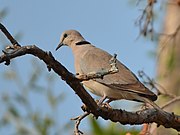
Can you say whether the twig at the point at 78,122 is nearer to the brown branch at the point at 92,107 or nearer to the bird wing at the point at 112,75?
the brown branch at the point at 92,107

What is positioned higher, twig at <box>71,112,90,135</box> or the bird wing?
the bird wing

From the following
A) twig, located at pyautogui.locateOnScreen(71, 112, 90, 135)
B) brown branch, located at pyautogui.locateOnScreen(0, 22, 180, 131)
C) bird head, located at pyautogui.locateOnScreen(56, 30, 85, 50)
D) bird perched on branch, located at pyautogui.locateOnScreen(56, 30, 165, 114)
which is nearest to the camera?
brown branch, located at pyautogui.locateOnScreen(0, 22, 180, 131)

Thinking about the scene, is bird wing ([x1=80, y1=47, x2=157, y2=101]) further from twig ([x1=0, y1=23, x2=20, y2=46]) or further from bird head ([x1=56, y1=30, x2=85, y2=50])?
twig ([x1=0, y1=23, x2=20, y2=46])

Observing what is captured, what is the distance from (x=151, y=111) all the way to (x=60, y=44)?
1417 millimetres

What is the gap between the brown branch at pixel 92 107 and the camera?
5.37ft

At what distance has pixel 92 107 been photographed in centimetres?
186

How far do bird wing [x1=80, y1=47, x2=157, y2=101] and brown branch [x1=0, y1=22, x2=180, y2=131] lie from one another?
1.35 ft

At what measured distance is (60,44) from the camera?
339 cm

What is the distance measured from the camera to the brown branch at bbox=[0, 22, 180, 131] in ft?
5.37

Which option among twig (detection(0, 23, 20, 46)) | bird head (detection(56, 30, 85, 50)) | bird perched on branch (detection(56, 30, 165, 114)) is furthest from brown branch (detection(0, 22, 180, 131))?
bird head (detection(56, 30, 85, 50))

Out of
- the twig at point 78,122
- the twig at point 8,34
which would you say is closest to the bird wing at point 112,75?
the twig at point 78,122

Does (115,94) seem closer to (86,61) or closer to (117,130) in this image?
(117,130)

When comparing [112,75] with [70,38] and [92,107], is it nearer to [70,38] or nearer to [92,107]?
[70,38]

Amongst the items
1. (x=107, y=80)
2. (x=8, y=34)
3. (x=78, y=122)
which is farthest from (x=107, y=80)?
(x=8, y=34)
